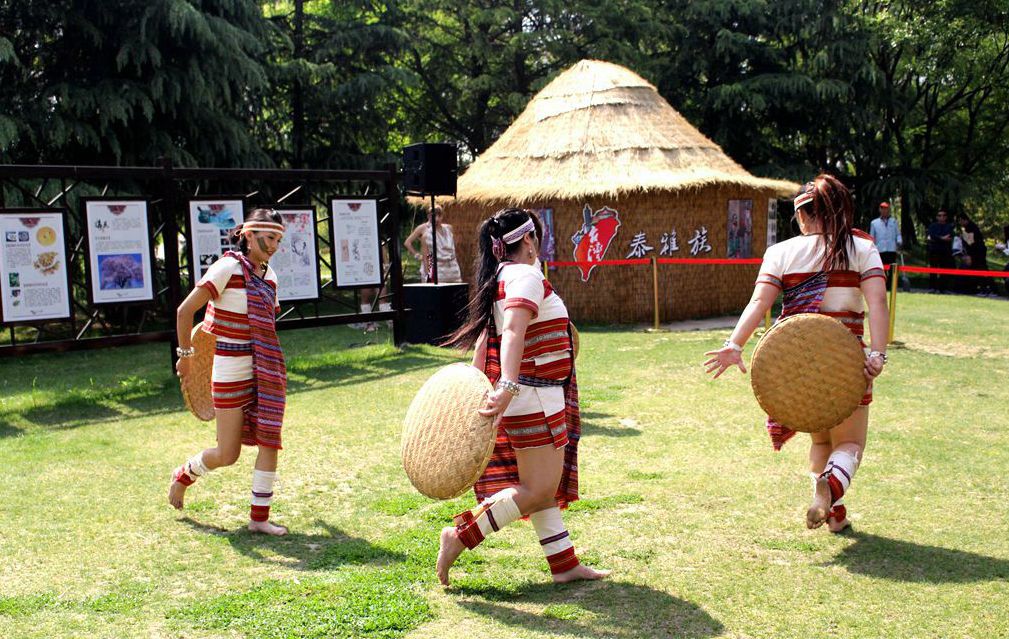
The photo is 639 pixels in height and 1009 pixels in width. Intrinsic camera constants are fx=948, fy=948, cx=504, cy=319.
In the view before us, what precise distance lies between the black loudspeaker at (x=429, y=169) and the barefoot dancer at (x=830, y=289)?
7.63 meters

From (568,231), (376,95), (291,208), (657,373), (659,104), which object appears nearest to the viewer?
(657,373)

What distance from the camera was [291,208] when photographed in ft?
35.6

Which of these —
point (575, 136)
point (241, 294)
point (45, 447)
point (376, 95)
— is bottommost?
point (45, 447)

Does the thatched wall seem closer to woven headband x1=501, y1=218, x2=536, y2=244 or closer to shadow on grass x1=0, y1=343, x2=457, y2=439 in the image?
shadow on grass x1=0, y1=343, x2=457, y2=439

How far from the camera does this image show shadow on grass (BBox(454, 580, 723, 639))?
12.1 feet

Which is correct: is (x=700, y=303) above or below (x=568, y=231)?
below

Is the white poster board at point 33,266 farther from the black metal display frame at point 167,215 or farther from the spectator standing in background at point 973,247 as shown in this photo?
the spectator standing in background at point 973,247

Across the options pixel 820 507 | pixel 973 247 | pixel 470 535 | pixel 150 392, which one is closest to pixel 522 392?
pixel 470 535

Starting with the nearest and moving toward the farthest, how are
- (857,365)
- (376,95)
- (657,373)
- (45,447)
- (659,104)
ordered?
(857,365)
(45,447)
(657,373)
(659,104)
(376,95)

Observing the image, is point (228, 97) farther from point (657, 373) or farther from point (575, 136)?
point (657, 373)

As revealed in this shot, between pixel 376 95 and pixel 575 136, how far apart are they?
22.8ft

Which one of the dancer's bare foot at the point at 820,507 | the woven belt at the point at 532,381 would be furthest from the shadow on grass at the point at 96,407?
the dancer's bare foot at the point at 820,507

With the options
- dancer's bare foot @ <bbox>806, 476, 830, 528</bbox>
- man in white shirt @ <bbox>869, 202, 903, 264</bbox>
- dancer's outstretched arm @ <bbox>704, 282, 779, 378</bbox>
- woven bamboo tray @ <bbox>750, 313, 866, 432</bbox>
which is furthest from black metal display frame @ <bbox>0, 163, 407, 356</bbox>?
man in white shirt @ <bbox>869, 202, 903, 264</bbox>

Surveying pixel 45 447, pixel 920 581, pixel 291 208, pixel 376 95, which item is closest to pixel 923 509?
pixel 920 581
